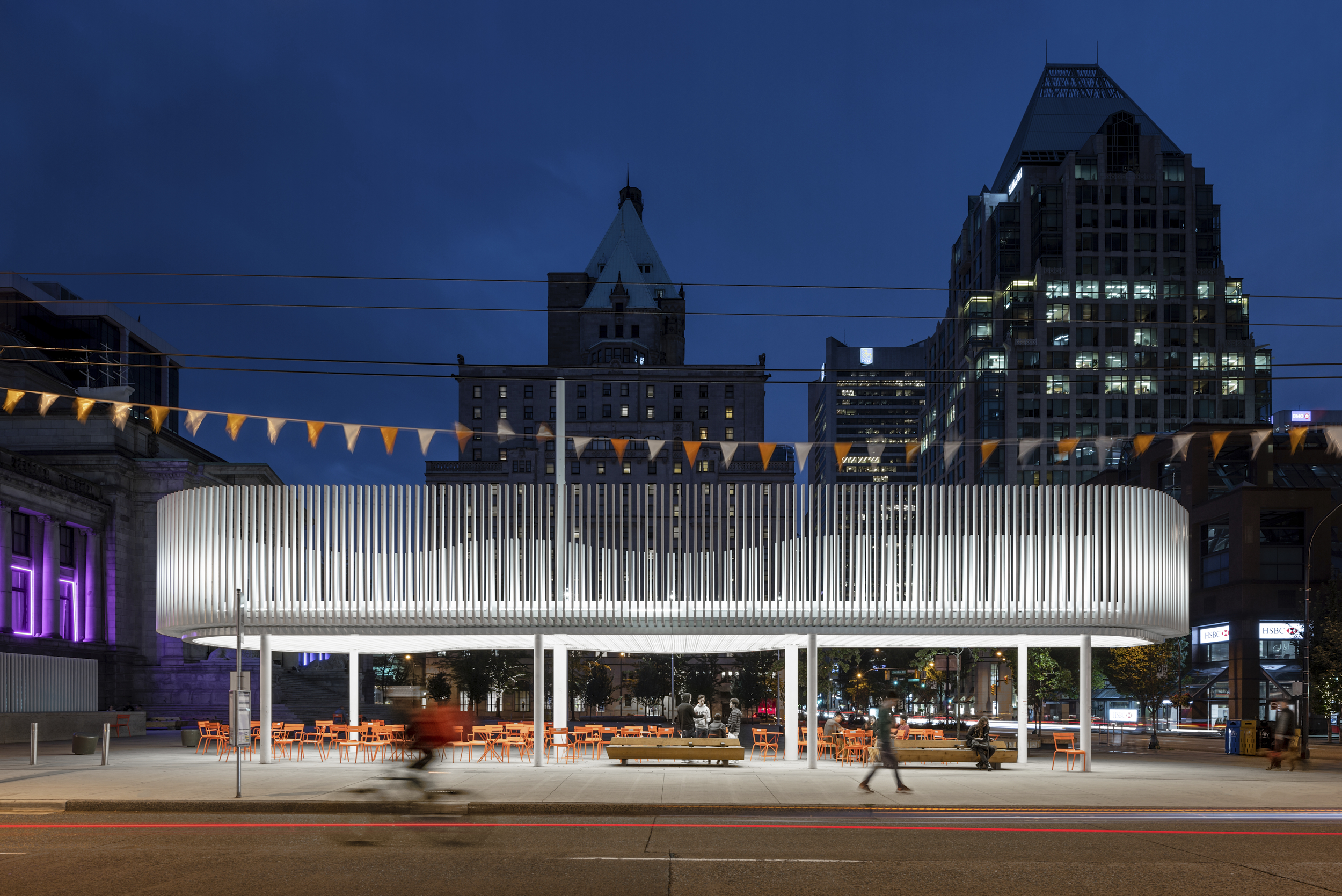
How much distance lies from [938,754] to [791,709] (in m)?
4.31

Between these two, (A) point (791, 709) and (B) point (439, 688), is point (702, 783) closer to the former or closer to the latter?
(A) point (791, 709)

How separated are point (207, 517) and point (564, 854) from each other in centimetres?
1720

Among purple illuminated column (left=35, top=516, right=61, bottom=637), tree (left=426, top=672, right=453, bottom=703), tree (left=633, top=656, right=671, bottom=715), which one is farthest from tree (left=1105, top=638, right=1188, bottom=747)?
purple illuminated column (left=35, top=516, right=61, bottom=637)

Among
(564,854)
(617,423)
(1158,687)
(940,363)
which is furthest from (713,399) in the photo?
(564,854)

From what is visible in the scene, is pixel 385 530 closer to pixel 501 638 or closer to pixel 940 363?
pixel 501 638

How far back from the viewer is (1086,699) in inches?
1080

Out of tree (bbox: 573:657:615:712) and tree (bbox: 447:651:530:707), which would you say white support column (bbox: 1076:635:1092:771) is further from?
tree (bbox: 573:657:615:712)

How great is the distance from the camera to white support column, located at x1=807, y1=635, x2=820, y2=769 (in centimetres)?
2645

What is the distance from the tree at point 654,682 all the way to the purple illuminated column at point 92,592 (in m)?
38.5

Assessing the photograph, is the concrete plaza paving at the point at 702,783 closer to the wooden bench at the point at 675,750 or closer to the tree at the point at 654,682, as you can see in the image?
the wooden bench at the point at 675,750

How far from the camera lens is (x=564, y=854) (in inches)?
528

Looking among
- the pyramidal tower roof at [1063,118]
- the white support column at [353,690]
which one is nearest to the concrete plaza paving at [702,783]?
the white support column at [353,690]

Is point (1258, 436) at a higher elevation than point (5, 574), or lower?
higher

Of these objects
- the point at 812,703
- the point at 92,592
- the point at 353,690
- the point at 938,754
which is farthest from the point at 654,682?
the point at 938,754
